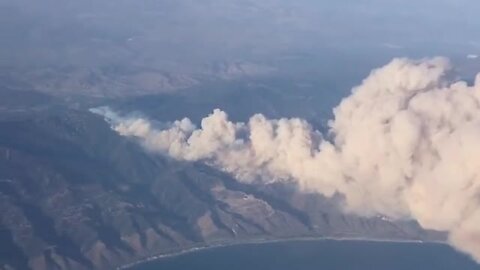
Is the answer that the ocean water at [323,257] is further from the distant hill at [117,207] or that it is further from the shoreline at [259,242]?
the distant hill at [117,207]

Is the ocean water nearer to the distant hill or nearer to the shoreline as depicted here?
the shoreline

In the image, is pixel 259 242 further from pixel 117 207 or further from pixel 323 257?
pixel 117 207

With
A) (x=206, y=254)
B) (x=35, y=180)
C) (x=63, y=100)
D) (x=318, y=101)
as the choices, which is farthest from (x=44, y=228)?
(x=318, y=101)

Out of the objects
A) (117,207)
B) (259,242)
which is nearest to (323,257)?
(259,242)

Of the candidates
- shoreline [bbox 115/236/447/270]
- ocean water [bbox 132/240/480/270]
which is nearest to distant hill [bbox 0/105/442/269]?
shoreline [bbox 115/236/447/270]

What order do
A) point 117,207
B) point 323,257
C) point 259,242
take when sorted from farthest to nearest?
point 117,207
point 259,242
point 323,257

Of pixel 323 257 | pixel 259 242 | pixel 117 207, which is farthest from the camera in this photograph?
pixel 117 207

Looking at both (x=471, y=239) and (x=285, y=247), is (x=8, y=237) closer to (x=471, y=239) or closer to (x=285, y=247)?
(x=285, y=247)

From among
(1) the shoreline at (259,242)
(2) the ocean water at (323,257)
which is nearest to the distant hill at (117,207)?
(1) the shoreline at (259,242)
